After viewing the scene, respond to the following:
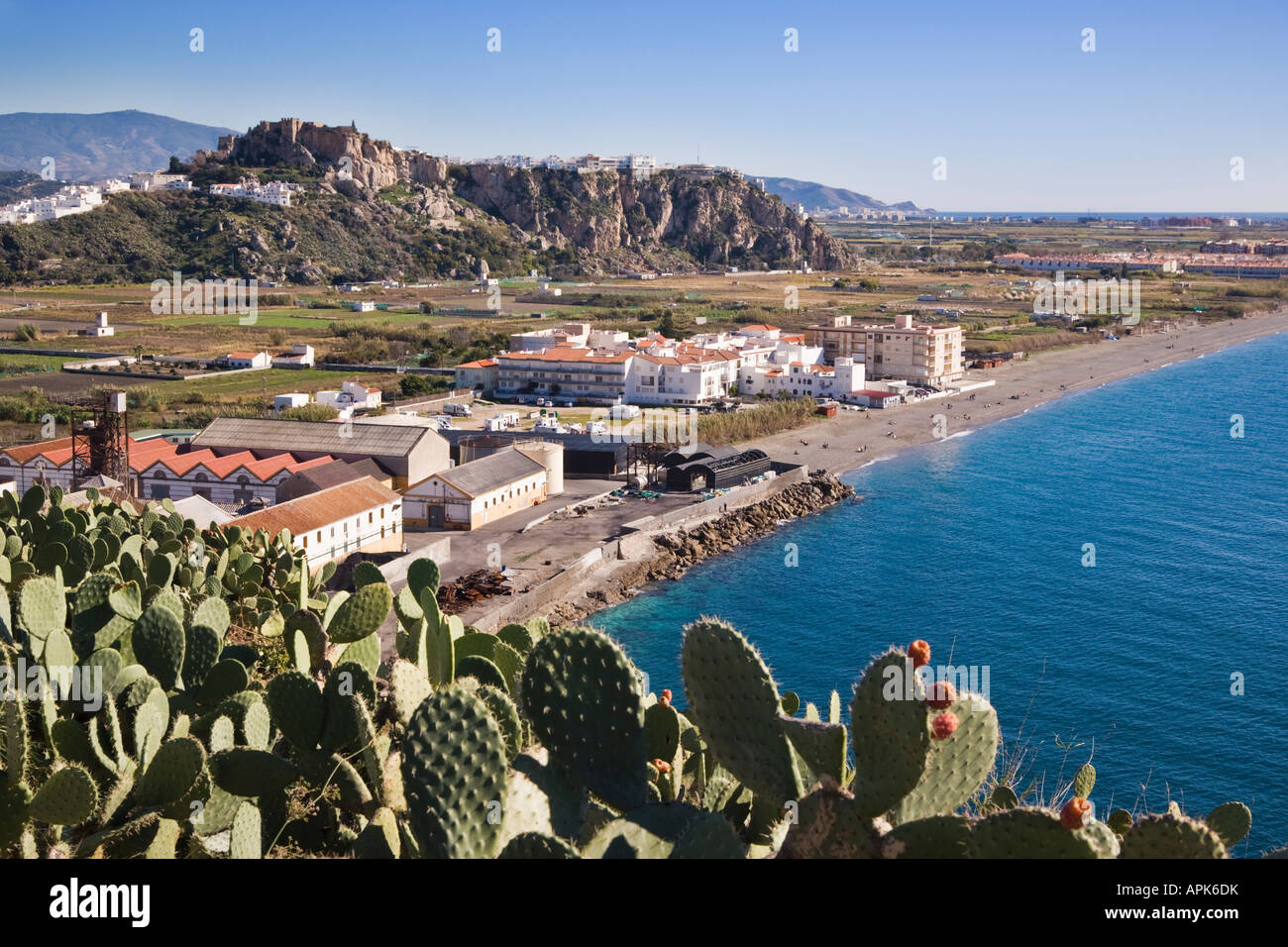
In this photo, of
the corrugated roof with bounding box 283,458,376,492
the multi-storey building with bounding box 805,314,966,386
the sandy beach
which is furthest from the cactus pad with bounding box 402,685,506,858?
the multi-storey building with bounding box 805,314,966,386

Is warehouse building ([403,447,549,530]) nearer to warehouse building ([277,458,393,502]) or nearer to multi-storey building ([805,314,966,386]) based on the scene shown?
warehouse building ([277,458,393,502])

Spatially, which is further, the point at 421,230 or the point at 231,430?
the point at 421,230

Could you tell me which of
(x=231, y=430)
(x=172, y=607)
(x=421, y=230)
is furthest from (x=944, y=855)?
(x=421, y=230)

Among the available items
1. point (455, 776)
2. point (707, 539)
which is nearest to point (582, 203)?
point (707, 539)

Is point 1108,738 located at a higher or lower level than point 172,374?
lower

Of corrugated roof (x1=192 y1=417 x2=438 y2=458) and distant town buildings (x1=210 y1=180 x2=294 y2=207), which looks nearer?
corrugated roof (x1=192 y1=417 x2=438 y2=458)

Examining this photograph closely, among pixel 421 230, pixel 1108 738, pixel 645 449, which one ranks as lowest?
pixel 1108 738
